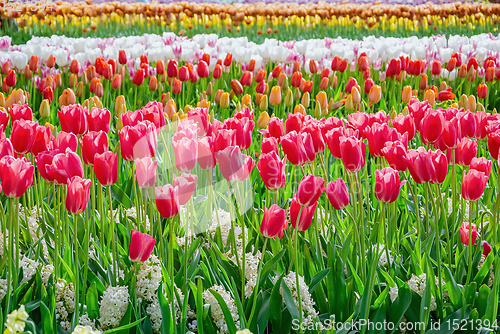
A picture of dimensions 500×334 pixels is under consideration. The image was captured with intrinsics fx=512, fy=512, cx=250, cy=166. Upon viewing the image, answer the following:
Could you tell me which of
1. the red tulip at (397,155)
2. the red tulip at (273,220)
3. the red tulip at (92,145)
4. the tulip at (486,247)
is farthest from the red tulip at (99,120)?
the tulip at (486,247)

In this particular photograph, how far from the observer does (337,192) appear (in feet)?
4.79

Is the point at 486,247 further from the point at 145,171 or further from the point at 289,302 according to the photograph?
the point at 145,171

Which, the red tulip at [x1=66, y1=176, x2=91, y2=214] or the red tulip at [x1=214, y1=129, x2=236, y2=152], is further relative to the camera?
the red tulip at [x1=214, y1=129, x2=236, y2=152]

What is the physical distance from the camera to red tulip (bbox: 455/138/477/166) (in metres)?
1.68

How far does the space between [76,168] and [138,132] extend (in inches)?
9.7

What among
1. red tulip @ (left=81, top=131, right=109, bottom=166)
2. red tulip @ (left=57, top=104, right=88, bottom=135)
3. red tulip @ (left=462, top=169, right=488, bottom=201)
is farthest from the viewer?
red tulip @ (left=57, top=104, right=88, bottom=135)

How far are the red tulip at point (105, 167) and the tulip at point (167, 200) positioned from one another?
0.24m

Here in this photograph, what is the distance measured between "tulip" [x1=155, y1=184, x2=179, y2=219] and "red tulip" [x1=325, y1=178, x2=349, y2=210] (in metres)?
0.45

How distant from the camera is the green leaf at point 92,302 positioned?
1.41m

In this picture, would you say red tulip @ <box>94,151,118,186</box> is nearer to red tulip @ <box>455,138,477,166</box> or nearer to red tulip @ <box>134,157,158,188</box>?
red tulip @ <box>134,157,158,188</box>

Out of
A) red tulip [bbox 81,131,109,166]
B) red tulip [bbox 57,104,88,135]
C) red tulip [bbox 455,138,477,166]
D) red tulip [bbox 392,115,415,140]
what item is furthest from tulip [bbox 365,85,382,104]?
red tulip [bbox 81,131,109,166]

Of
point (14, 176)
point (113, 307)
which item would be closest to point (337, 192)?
point (113, 307)

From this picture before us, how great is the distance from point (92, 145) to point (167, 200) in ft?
1.51

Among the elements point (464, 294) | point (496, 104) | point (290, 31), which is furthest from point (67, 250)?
point (290, 31)
